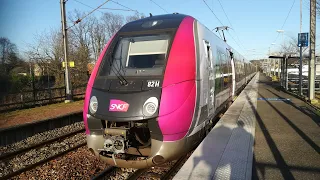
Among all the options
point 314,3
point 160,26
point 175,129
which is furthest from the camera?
point 314,3

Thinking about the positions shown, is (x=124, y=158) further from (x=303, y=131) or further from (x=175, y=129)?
(x=303, y=131)

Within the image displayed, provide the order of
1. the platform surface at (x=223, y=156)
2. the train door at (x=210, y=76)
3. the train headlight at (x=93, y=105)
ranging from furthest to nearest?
1. the train door at (x=210, y=76)
2. the train headlight at (x=93, y=105)
3. the platform surface at (x=223, y=156)

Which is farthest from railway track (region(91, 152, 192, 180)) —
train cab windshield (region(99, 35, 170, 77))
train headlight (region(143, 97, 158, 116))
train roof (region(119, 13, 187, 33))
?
train roof (region(119, 13, 187, 33))

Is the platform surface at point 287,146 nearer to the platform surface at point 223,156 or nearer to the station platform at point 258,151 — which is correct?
the station platform at point 258,151

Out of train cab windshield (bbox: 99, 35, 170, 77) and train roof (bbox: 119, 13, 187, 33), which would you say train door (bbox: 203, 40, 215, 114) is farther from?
train cab windshield (bbox: 99, 35, 170, 77)

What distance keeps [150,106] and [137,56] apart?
1.41 m

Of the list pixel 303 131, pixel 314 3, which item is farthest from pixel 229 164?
pixel 314 3

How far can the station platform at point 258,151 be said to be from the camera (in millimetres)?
4480

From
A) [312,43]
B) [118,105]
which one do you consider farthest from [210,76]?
[312,43]

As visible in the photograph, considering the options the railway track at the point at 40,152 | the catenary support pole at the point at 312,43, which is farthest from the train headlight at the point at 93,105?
the catenary support pole at the point at 312,43

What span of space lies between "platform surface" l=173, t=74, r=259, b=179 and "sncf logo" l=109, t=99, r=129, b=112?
1.41 meters

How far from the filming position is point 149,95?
4.28 metres

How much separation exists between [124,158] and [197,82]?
190 centimetres

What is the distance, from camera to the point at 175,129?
4.26m
